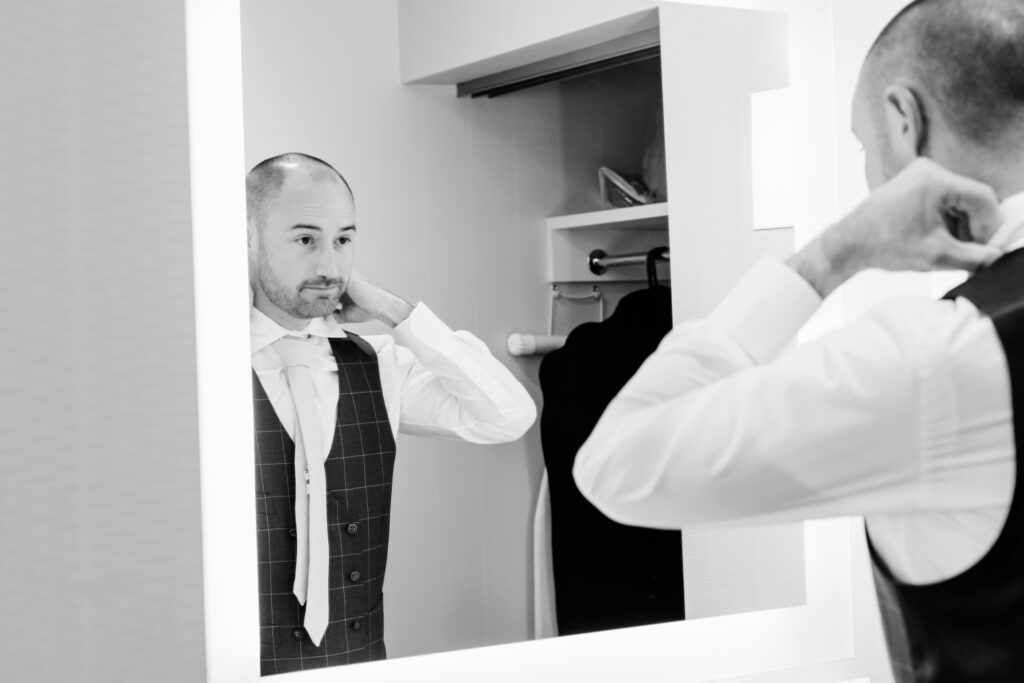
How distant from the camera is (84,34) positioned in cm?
111

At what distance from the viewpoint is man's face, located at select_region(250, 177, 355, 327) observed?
1.28 m

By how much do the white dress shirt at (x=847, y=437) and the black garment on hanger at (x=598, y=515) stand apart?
0.58m

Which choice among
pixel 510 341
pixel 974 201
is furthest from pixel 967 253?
pixel 510 341

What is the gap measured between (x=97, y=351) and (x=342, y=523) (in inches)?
14.5

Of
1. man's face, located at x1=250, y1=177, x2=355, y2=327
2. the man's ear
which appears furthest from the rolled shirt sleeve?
the man's ear

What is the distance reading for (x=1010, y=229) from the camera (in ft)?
2.99

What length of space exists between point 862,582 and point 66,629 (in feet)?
3.71

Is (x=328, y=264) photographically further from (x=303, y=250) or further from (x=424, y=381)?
(x=424, y=381)

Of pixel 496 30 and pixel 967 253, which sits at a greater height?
pixel 496 30

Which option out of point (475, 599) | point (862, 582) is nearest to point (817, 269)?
point (475, 599)

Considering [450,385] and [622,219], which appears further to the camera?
[622,219]

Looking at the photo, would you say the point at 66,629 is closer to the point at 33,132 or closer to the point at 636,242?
the point at 33,132

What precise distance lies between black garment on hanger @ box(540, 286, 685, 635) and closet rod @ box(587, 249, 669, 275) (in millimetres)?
45

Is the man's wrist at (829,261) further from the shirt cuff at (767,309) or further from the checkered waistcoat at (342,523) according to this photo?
the checkered waistcoat at (342,523)
